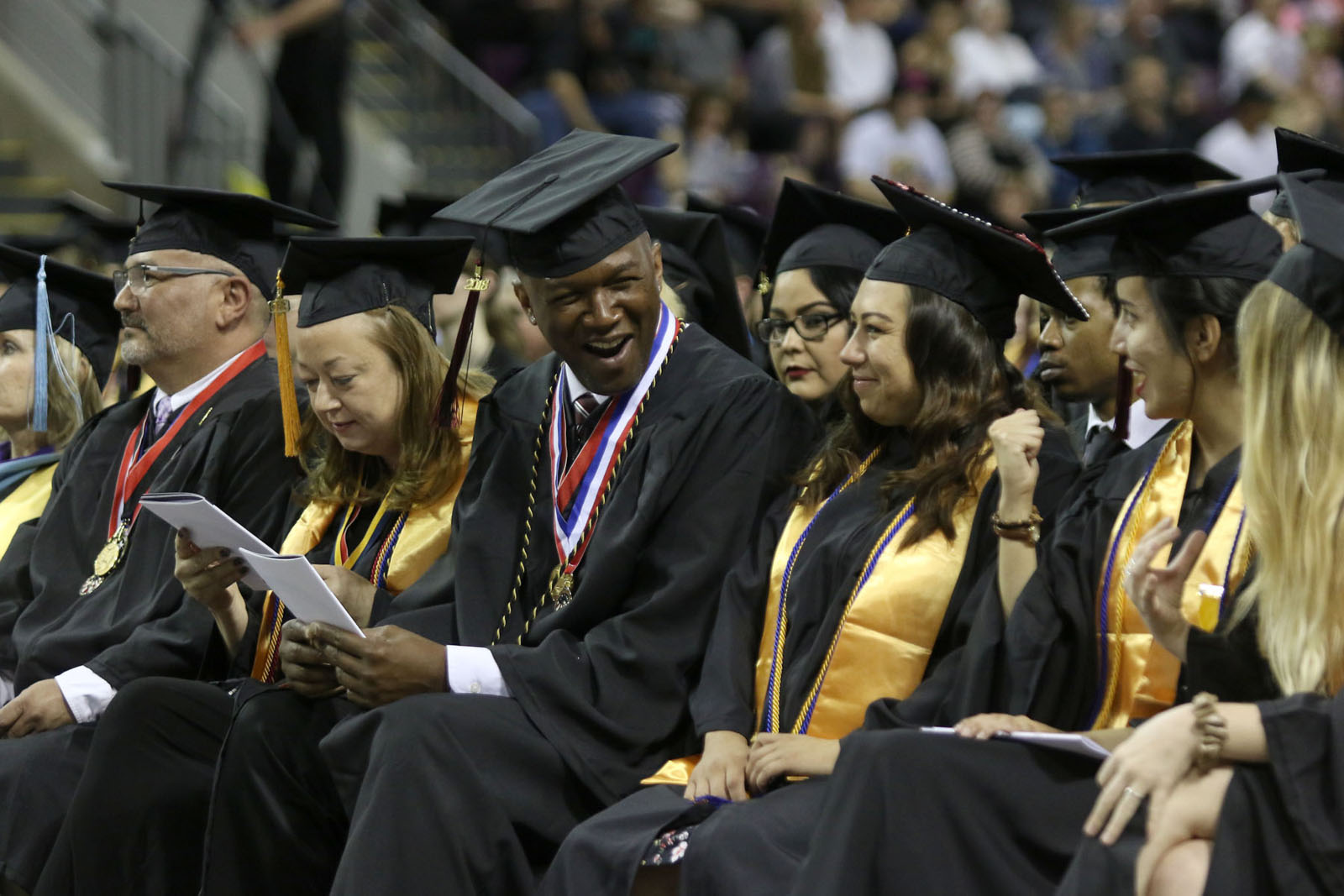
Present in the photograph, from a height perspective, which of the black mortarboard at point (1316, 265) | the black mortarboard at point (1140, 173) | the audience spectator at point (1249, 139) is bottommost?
the black mortarboard at point (1316, 265)

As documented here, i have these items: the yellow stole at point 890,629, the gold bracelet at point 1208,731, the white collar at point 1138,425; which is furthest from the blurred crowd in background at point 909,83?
the gold bracelet at point 1208,731

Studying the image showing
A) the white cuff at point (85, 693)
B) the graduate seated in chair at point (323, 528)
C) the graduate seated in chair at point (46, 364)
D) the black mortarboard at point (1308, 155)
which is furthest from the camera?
the graduate seated in chair at point (46, 364)

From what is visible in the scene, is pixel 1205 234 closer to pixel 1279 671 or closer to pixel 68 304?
pixel 1279 671

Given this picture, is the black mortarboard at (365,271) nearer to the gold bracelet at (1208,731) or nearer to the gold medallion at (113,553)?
the gold medallion at (113,553)

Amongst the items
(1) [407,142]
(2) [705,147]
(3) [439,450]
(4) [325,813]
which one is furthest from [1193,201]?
(1) [407,142]

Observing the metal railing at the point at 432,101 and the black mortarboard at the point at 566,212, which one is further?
the metal railing at the point at 432,101

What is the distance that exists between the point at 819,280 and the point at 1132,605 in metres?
1.51

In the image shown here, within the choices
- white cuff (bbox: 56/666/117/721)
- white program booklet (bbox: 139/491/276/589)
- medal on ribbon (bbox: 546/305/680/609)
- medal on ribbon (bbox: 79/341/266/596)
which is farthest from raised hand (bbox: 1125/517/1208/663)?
medal on ribbon (bbox: 79/341/266/596)

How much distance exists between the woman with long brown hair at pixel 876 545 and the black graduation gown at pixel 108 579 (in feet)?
4.83

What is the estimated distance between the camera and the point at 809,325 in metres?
4.29

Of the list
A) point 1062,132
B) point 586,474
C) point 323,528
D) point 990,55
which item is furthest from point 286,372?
point 990,55

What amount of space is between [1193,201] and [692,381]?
1.24 meters

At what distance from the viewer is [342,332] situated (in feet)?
13.3

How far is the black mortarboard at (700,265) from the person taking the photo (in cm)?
484
